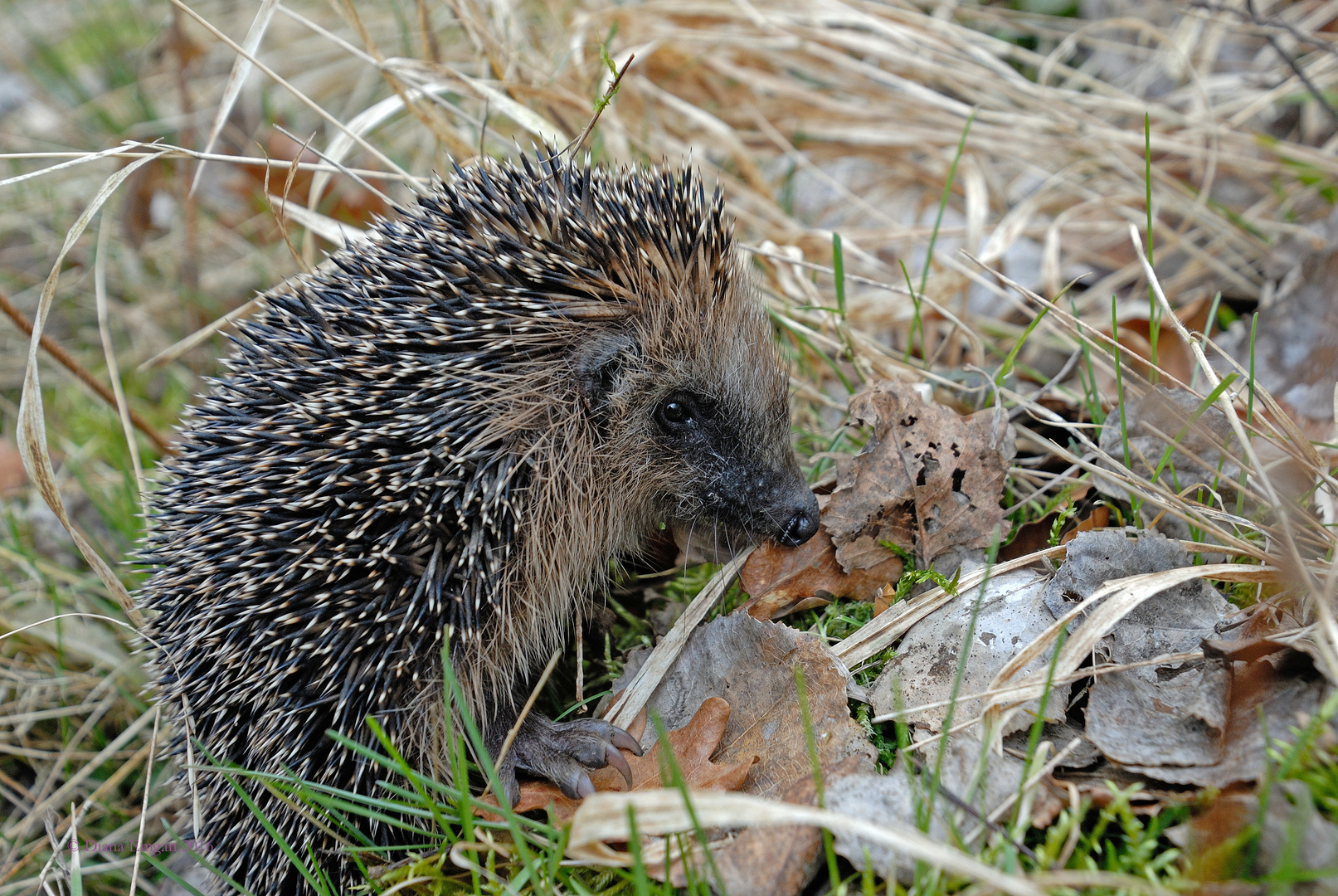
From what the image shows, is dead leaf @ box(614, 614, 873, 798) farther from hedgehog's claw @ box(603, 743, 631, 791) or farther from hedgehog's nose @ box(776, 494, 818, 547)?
hedgehog's nose @ box(776, 494, 818, 547)

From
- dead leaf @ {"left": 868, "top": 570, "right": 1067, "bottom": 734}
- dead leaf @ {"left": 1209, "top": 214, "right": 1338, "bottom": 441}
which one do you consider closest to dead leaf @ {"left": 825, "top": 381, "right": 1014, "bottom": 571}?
dead leaf @ {"left": 868, "top": 570, "right": 1067, "bottom": 734}

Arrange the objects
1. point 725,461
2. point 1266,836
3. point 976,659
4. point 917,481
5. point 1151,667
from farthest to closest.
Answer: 1. point 725,461
2. point 917,481
3. point 976,659
4. point 1151,667
5. point 1266,836

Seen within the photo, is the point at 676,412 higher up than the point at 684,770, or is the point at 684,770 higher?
the point at 676,412

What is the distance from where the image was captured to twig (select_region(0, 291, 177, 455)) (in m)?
4.30

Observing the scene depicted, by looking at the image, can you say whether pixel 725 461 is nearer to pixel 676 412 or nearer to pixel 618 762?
pixel 676 412

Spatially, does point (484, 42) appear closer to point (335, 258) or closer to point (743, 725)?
point (335, 258)

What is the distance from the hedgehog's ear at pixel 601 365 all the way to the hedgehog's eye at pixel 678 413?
22 cm

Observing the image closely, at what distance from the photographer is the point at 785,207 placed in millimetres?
5938

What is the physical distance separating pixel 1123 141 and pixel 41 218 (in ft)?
25.9

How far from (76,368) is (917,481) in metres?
4.00

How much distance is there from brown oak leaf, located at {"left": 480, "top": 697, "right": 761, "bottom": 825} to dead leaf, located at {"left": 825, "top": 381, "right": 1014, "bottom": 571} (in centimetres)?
86

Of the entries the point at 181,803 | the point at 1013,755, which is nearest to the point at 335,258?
the point at 181,803

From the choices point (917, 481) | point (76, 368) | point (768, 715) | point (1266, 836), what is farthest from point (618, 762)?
point (76, 368)

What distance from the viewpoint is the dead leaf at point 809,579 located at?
3500mm
